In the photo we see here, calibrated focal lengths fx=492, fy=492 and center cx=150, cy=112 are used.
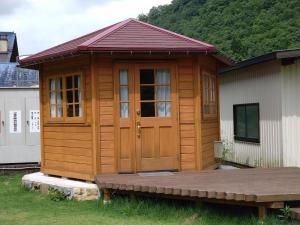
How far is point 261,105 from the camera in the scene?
42.3 ft

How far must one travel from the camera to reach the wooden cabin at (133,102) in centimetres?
909

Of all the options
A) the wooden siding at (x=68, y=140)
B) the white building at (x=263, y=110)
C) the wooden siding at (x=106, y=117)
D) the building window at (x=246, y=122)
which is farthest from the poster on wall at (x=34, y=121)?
the wooden siding at (x=106, y=117)

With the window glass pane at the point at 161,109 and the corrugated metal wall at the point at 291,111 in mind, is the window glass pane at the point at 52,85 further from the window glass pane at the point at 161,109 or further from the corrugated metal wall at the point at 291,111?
the corrugated metal wall at the point at 291,111

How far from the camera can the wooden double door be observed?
923cm

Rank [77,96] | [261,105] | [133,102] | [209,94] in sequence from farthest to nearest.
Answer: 1. [261,105]
2. [209,94]
3. [77,96]
4. [133,102]

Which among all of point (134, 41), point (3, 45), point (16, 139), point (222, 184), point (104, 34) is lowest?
point (222, 184)

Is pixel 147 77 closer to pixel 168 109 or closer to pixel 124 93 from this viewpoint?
pixel 124 93

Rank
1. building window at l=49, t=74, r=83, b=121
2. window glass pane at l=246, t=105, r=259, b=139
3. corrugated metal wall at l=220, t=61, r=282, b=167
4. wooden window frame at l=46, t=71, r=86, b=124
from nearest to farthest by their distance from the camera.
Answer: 1. wooden window frame at l=46, t=71, r=86, b=124
2. building window at l=49, t=74, r=83, b=121
3. corrugated metal wall at l=220, t=61, r=282, b=167
4. window glass pane at l=246, t=105, r=259, b=139

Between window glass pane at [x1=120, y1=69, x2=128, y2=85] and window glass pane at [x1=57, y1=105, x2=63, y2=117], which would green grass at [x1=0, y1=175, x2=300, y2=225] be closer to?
window glass pane at [x1=57, y1=105, x2=63, y2=117]

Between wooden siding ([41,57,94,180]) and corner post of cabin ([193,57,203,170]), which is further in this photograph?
corner post of cabin ([193,57,203,170])

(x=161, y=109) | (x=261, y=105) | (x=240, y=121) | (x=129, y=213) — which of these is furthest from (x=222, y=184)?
(x=240, y=121)

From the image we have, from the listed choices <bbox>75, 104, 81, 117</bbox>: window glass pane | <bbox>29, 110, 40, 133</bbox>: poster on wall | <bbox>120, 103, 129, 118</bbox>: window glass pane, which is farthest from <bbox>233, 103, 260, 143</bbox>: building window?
<bbox>29, 110, 40, 133</bbox>: poster on wall

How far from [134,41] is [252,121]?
5.78m

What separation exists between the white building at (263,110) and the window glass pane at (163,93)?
9.16 ft
